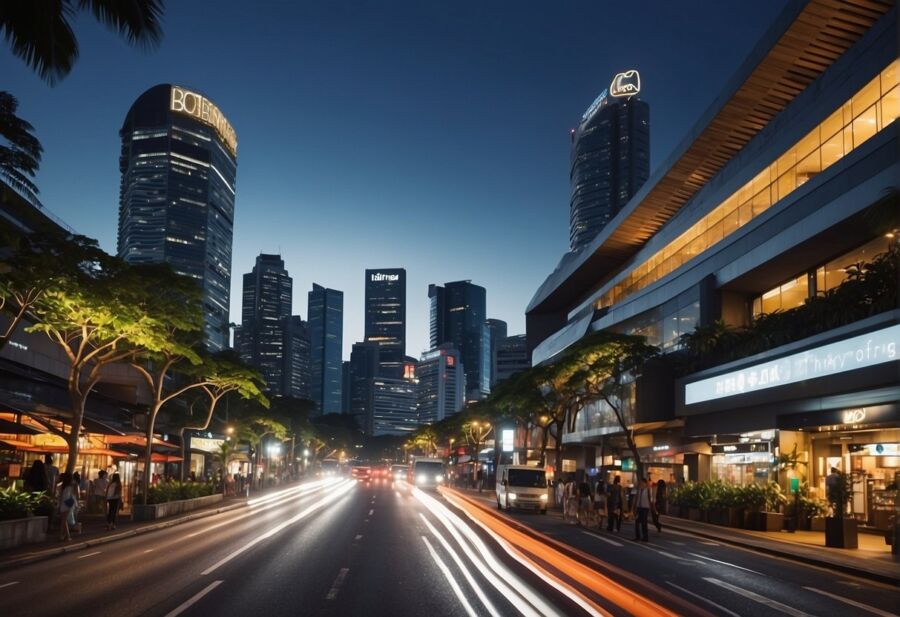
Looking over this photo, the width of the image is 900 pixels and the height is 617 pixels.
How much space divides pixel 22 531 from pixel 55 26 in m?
14.2

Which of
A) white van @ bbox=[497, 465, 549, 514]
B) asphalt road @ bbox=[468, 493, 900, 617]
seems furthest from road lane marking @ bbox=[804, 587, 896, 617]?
white van @ bbox=[497, 465, 549, 514]

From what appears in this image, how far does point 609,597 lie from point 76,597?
8118mm

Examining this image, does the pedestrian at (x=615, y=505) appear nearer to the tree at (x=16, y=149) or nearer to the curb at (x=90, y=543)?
the curb at (x=90, y=543)

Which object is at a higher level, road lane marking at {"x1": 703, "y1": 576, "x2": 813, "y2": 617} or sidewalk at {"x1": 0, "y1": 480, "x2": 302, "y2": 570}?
road lane marking at {"x1": 703, "y1": 576, "x2": 813, "y2": 617}

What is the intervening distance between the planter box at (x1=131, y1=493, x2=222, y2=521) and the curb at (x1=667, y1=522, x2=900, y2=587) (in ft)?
64.7

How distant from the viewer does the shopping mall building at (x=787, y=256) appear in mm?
28114

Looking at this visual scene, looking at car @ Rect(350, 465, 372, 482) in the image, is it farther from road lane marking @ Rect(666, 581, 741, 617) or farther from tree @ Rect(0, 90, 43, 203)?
road lane marking @ Rect(666, 581, 741, 617)

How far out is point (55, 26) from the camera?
490 inches

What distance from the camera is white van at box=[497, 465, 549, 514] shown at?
40062mm

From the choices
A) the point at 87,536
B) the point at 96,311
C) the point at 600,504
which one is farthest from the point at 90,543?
the point at 600,504

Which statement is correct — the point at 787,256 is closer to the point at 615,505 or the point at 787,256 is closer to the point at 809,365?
the point at 809,365

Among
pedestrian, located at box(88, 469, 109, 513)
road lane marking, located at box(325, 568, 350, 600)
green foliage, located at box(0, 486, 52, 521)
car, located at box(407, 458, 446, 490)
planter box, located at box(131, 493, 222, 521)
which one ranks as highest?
green foliage, located at box(0, 486, 52, 521)

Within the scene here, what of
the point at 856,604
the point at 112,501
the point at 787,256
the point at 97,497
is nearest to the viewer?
the point at 856,604

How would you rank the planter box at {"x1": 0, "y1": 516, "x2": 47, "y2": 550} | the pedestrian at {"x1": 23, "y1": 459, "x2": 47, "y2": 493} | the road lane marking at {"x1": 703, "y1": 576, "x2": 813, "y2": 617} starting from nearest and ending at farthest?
the road lane marking at {"x1": 703, "y1": 576, "x2": 813, "y2": 617} < the planter box at {"x1": 0, "y1": 516, "x2": 47, "y2": 550} < the pedestrian at {"x1": 23, "y1": 459, "x2": 47, "y2": 493}
